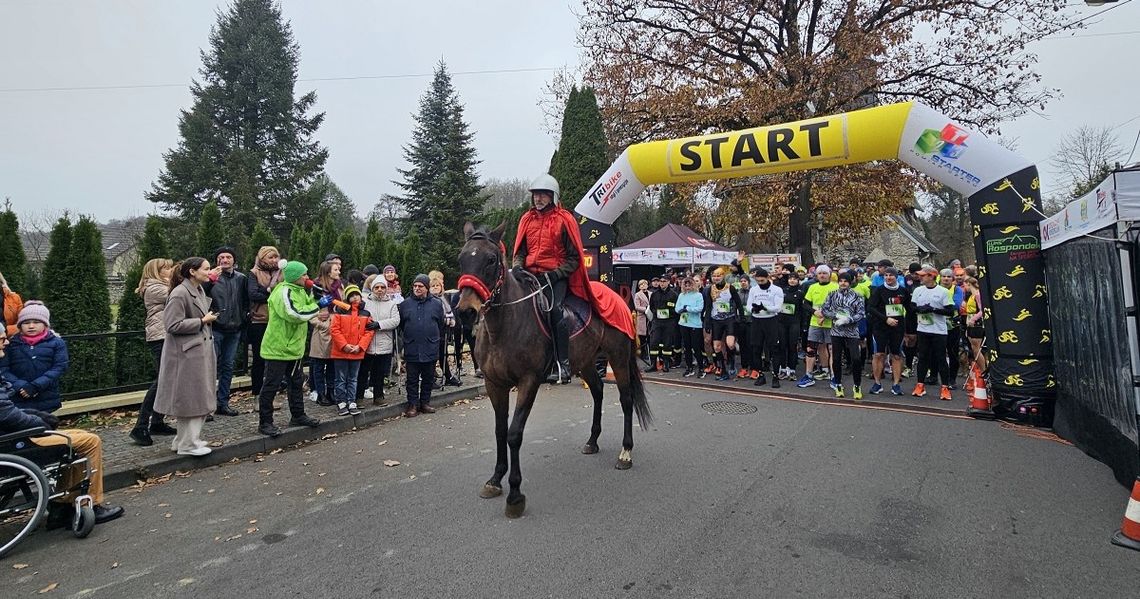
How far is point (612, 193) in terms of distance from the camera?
9594mm

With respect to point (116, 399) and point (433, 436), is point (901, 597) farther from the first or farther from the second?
point (116, 399)

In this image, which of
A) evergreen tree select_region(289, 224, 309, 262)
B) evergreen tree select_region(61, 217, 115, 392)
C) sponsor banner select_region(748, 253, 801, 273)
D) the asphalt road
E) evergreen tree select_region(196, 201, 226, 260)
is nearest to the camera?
the asphalt road

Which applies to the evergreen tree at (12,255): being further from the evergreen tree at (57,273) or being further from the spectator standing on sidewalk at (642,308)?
the spectator standing on sidewalk at (642,308)

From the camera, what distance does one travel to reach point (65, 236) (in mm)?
7918

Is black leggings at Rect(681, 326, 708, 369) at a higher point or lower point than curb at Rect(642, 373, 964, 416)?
higher

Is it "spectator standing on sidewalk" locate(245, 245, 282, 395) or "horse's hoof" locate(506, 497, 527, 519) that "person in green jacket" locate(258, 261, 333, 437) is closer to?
"spectator standing on sidewalk" locate(245, 245, 282, 395)

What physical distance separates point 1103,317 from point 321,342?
29.3ft

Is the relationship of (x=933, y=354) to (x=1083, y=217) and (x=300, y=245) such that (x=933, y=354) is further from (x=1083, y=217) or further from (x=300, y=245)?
(x=300, y=245)

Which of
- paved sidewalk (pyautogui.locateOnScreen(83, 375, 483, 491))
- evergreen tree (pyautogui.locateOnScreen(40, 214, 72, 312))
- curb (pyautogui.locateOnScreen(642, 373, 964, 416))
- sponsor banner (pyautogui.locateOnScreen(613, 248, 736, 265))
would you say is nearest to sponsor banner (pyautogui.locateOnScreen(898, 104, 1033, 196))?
curb (pyautogui.locateOnScreen(642, 373, 964, 416))

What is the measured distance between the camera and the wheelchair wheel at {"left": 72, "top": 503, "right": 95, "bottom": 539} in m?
3.98

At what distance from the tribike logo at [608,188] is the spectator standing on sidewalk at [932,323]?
515cm

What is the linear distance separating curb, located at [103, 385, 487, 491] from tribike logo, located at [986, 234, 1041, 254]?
829 centimetres

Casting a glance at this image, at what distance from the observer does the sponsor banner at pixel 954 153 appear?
21.6 feet

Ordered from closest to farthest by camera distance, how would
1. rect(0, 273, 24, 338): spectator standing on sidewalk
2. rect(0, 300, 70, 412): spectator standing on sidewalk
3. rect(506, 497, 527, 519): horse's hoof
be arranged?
rect(506, 497, 527, 519): horse's hoof
rect(0, 300, 70, 412): spectator standing on sidewalk
rect(0, 273, 24, 338): spectator standing on sidewalk
